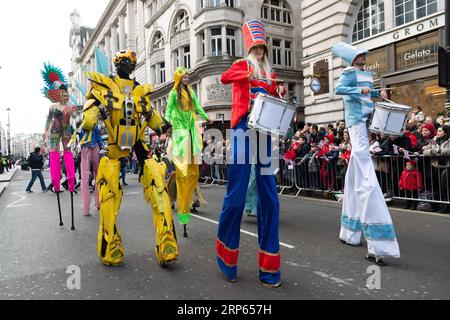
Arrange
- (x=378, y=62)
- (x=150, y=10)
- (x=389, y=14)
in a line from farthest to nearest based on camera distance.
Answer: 1. (x=150, y=10)
2. (x=378, y=62)
3. (x=389, y=14)

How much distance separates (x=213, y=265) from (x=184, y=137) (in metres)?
2.28

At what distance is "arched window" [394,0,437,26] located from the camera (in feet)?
Result: 45.5

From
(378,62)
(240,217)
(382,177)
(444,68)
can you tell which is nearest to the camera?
(240,217)

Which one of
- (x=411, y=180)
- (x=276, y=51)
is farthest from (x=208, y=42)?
(x=411, y=180)

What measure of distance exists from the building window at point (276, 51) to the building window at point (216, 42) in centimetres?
525

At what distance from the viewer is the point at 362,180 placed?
4.32 metres

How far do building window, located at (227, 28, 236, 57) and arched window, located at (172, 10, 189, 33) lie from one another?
4.54 metres

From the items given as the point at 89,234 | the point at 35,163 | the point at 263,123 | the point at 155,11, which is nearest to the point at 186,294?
the point at 263,123

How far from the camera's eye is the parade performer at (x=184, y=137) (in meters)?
5.62

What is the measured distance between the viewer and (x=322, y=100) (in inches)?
749

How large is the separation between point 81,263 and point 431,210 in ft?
21.7

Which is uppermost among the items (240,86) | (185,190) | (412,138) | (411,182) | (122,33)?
(122,33)

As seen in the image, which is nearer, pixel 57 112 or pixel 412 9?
pixel 57 112

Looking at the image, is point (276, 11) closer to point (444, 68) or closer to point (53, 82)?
point (444, 68)
